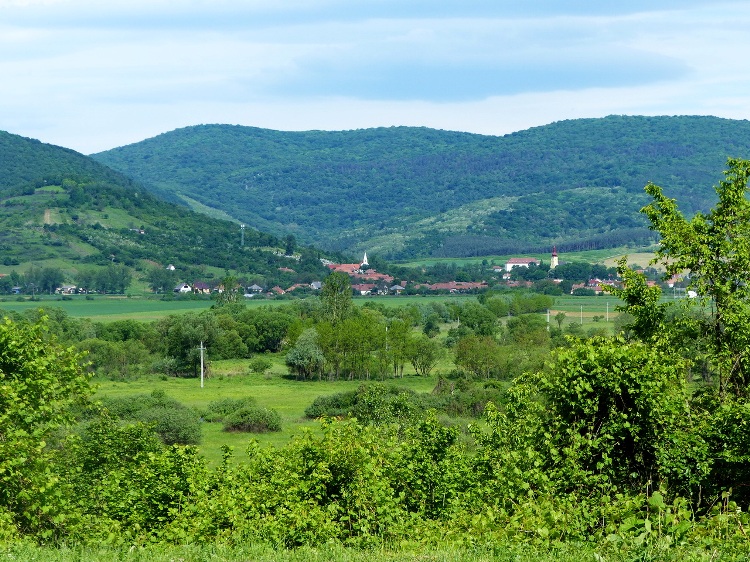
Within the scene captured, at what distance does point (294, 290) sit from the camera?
19625 cm

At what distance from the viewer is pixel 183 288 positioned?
192 meters

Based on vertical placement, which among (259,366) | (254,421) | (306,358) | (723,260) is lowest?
(259,366)

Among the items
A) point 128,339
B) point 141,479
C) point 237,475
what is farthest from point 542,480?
point 128,339

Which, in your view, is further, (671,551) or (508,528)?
(508,528)

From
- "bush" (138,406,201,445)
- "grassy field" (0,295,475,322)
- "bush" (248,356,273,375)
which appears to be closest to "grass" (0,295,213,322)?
"grassy field" (0,295,475,322)

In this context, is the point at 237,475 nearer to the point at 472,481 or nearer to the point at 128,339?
the point at 472,481

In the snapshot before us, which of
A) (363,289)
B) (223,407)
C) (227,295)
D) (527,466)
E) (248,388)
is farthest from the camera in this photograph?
(363,289)

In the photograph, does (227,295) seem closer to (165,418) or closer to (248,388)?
(248,388)

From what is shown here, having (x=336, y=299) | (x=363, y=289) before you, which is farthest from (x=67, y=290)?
(x=336, y=299)

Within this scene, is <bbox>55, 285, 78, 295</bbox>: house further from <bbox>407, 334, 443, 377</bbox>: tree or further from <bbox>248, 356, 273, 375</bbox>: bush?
<bbox>407, 334, 443, 377</bbox>: tree

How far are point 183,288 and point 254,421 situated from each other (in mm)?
137654

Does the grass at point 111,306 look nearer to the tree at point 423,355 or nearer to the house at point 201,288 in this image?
the house at point 201,288

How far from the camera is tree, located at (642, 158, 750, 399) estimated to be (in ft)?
56.0

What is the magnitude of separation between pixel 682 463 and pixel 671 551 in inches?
190
